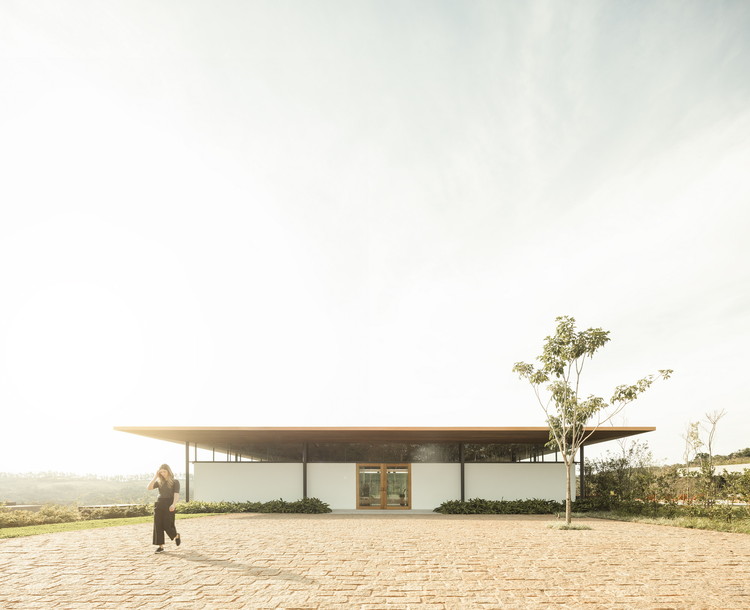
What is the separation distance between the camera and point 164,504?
1005 cm

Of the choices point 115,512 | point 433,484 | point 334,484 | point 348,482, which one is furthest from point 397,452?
point 115,512

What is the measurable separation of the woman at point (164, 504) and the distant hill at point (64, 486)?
42.3 m

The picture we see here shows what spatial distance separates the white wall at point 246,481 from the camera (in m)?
21.8

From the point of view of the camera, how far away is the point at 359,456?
22.3 m

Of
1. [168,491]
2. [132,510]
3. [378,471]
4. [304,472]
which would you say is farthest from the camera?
[378,471]

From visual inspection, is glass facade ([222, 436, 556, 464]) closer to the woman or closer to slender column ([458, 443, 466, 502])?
slender column ([458, 443, 466, 502])

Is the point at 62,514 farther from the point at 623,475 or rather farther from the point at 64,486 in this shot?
the point at 64,486

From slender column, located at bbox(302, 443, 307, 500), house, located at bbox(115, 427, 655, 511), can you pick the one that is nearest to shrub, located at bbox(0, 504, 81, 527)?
house, located at bbox(115, 427, 655, 511)

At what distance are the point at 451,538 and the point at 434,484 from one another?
32.5 feet

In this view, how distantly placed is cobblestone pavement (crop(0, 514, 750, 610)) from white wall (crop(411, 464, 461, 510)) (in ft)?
27.2

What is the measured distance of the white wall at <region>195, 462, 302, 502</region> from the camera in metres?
21.8

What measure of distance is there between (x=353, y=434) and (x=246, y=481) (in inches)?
214

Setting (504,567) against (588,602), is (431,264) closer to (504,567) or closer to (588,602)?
(504,567)

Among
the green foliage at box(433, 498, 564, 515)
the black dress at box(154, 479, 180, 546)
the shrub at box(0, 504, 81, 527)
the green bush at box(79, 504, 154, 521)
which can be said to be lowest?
the green foliage at box(433, 498, 564, 515)
